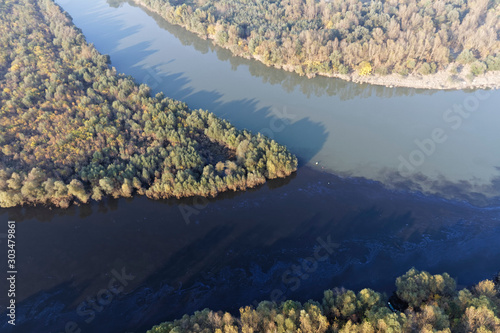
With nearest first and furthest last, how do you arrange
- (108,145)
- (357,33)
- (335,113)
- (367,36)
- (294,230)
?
(294,230) → (108,145) → (335,113) → (367,36) → (357,33)

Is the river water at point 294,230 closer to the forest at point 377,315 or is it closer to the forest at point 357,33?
the forest at point 377,315

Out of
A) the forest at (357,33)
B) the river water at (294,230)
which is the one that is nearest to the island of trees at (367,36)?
the forest at (357,33)

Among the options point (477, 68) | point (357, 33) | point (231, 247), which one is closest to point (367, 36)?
point (357, 33)

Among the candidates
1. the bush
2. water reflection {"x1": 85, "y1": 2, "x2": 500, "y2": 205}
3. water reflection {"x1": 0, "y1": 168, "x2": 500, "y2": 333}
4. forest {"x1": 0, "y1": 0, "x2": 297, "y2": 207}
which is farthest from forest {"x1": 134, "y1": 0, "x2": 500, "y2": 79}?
water reflection {"x1": 0, "y1": 168, "x2": 500, "y2": 333}

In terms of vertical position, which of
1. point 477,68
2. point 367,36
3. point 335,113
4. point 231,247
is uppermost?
point 367,36

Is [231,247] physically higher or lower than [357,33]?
lower

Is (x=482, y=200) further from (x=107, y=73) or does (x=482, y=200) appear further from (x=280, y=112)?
(x=107, y=73)

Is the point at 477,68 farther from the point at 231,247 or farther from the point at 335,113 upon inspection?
the point at 231,247
